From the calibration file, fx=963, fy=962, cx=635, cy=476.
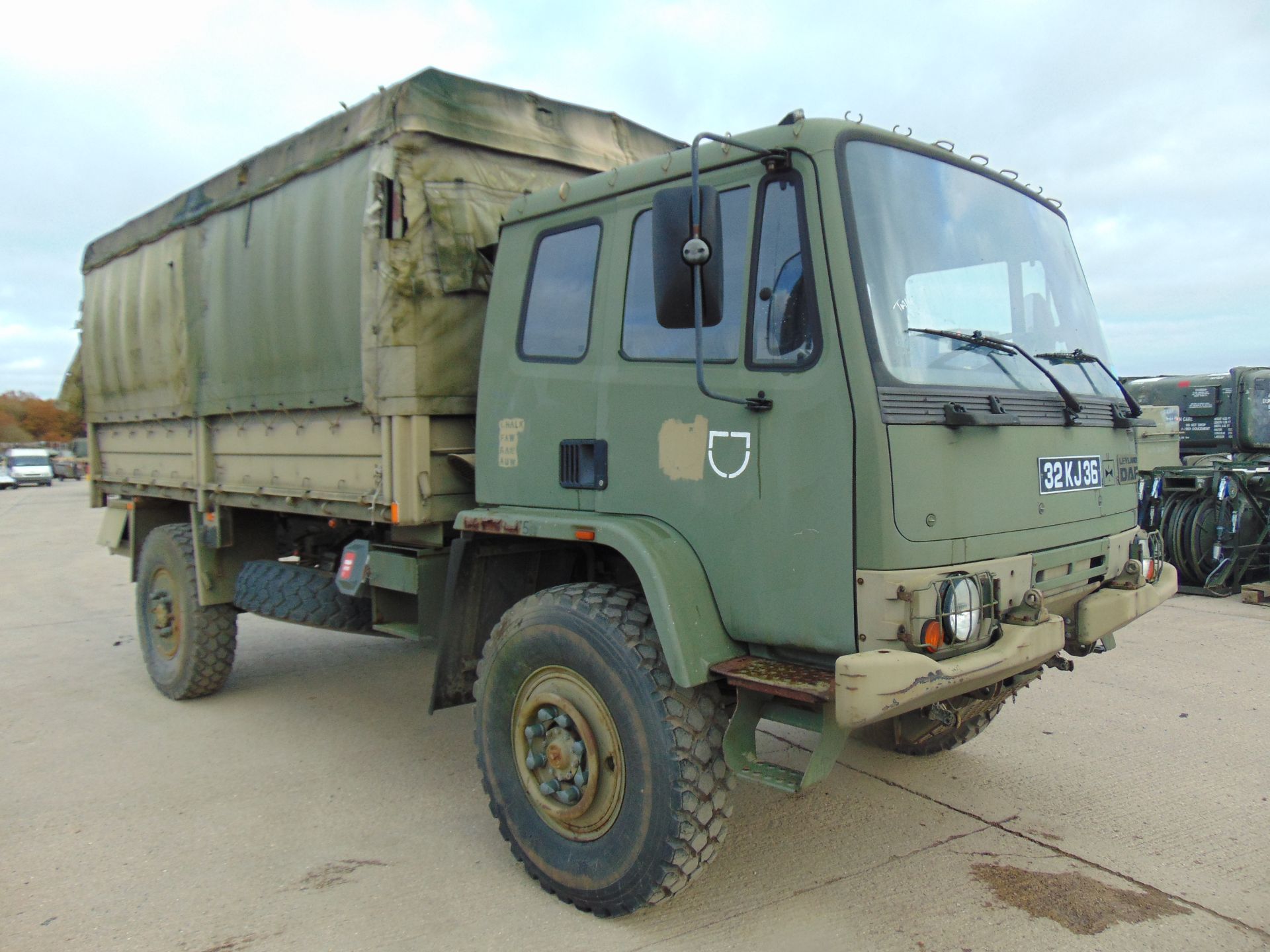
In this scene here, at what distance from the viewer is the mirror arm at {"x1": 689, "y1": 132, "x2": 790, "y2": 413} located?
2924mm

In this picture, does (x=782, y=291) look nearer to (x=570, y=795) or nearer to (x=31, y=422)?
(x=570, y=795)

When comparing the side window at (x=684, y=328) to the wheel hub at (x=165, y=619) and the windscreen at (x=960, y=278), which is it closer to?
the windscreen at (x=960, y=278)

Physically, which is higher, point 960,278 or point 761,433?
point 960,278

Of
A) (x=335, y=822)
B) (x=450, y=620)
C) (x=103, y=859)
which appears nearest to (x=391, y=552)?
(x=450, y=620)

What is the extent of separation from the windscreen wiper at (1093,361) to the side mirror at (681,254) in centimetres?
135

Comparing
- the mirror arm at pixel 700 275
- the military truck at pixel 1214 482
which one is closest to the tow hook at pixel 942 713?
the mirror arm at pixel 700 275

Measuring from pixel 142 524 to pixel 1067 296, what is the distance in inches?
244

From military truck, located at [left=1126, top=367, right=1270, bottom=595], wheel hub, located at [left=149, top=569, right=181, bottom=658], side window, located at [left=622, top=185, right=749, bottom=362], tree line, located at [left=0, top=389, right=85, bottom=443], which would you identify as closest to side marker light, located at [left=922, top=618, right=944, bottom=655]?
side window, located at [left=622, top=185, right=749, bottom=362]

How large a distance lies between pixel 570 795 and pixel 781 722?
839 mm

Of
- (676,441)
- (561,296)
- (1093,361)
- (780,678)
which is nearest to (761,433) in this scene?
(676,441)

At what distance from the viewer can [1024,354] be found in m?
3.41

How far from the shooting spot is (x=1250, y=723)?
5387 millimetres

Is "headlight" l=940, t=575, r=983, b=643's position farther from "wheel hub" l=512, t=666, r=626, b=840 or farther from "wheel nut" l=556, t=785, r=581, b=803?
"wheel nut" l=556, t=785, r=581, b=803

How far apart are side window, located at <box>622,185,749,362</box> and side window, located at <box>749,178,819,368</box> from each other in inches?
2.6
